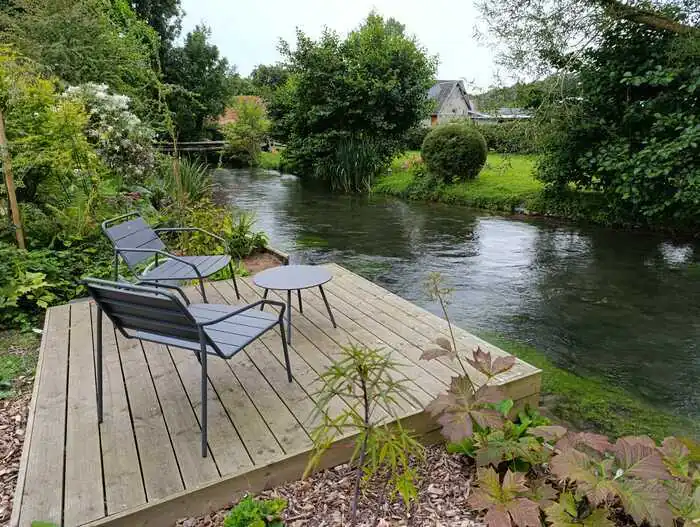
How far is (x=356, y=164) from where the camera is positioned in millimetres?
14008

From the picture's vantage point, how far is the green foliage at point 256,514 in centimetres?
162

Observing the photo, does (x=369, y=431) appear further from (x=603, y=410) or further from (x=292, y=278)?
(x=603, y=410)

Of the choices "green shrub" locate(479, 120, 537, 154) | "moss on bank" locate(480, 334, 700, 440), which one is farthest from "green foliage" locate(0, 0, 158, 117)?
"moss on bank" locate(480, 334, 700, 440)

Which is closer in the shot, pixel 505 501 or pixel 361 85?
pixel 505 501

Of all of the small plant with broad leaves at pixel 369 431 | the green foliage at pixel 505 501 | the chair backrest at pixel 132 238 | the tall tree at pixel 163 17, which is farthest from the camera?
the tall tree at pixel 163 17

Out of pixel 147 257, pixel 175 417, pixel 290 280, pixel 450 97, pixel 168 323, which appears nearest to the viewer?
pixel 168 323

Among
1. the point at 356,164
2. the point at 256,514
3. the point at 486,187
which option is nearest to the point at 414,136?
the point at 356,164

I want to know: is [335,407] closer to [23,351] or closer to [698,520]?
[698,520]

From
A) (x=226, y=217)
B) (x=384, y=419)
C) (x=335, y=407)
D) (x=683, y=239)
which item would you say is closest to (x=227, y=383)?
(x=335, y=407)

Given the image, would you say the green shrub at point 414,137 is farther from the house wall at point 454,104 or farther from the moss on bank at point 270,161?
the house wall at point 454,104

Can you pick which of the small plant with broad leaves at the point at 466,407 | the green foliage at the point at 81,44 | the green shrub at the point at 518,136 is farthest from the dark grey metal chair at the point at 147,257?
the green shrub at the point at 518,136

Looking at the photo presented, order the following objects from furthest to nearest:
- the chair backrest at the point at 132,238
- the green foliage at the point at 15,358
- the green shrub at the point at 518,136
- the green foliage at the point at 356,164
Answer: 1. the green foliage at the point at 356,164
2. the green shrub at the point at 518,136
3. the chair backrest at the point at 132,238
4. the green foliage at the point at 15,358

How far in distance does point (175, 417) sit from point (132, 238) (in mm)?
2049

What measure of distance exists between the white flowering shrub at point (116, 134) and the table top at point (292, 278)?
4.86 m
